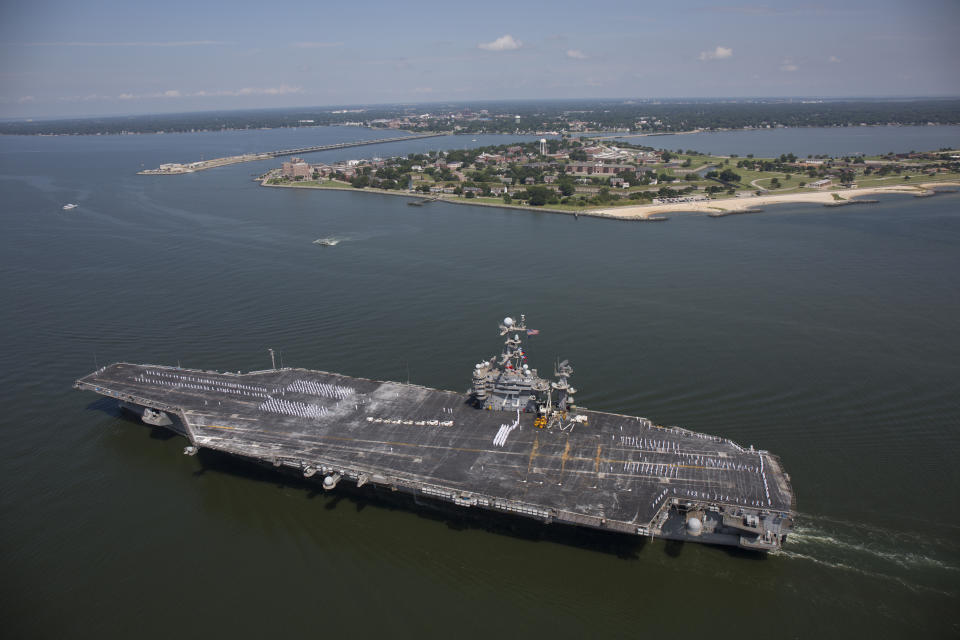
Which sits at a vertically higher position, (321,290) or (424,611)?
(321,290)

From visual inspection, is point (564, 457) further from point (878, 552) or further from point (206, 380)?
point (206, 380)

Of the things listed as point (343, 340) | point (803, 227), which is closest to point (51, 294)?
point (343, 340)

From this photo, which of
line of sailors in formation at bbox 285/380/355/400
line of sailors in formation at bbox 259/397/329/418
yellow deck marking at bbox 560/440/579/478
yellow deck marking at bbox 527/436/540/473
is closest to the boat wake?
yellow deck marking at bbox 560/440/579/478

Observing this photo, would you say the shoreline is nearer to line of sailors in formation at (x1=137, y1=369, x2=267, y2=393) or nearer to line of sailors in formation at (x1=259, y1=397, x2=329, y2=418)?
line of sailors in formation at (x1=259, y1=397, x2=329, y2=418)

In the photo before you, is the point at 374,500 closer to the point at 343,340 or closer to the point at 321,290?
the point at 343,340

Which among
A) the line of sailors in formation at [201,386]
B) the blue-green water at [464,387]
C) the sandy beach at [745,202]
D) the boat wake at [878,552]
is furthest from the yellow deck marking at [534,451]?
the sandy beach at [745,202]

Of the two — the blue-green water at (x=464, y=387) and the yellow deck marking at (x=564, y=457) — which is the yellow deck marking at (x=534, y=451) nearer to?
the yellow deck marking at (x=564, y=457)
